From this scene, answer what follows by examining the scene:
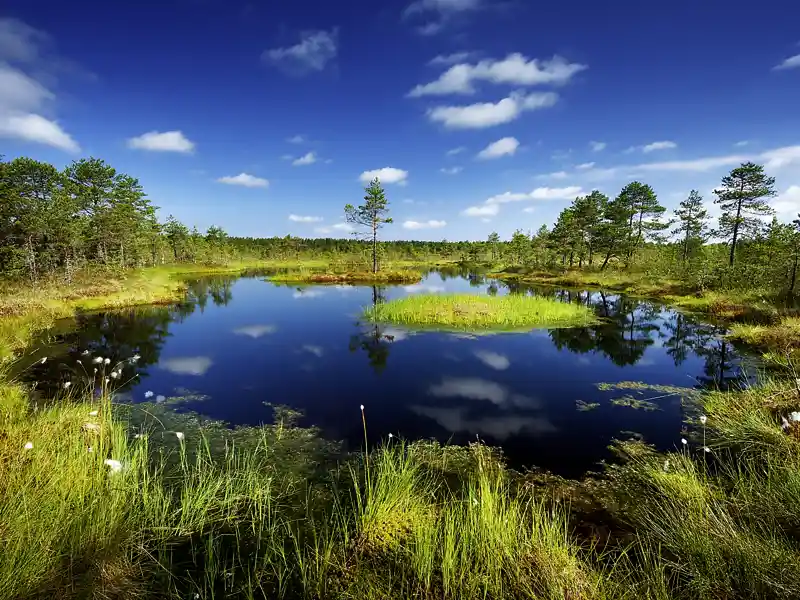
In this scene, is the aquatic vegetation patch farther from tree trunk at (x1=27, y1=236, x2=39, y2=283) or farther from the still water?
tree trunk at (x1=27, y1=236, x2=39, y2=283)

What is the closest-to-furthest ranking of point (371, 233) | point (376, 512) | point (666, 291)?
1. point (376, 512)
2. point (666, 291)
3. point (371, 233)

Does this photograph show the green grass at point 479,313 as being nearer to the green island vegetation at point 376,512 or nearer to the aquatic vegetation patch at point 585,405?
the green island vegetation at point 376,512

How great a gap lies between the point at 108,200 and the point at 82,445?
56842 millimetres

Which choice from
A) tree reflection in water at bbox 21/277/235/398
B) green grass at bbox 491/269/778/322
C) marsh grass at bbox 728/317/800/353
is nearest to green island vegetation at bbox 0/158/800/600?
tree reflection in water at bbox 21/277/235/398

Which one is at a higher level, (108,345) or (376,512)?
(376,512)

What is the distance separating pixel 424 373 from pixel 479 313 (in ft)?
34.0

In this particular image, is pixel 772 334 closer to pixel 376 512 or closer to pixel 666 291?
pixel 376 512

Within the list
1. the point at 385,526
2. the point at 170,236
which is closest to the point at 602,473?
Answer: the point at 385,526

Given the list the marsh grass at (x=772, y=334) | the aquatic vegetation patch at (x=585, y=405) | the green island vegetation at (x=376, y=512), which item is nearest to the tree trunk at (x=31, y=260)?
the green island vegetation at (x=376, y=512)

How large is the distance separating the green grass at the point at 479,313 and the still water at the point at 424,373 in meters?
1.51

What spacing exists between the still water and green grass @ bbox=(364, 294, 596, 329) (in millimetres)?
1510

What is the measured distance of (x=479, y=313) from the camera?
2395 centimetres

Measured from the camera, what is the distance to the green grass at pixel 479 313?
2325 centimetres

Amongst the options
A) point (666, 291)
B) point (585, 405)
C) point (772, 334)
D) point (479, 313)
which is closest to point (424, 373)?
point (585, 405)
